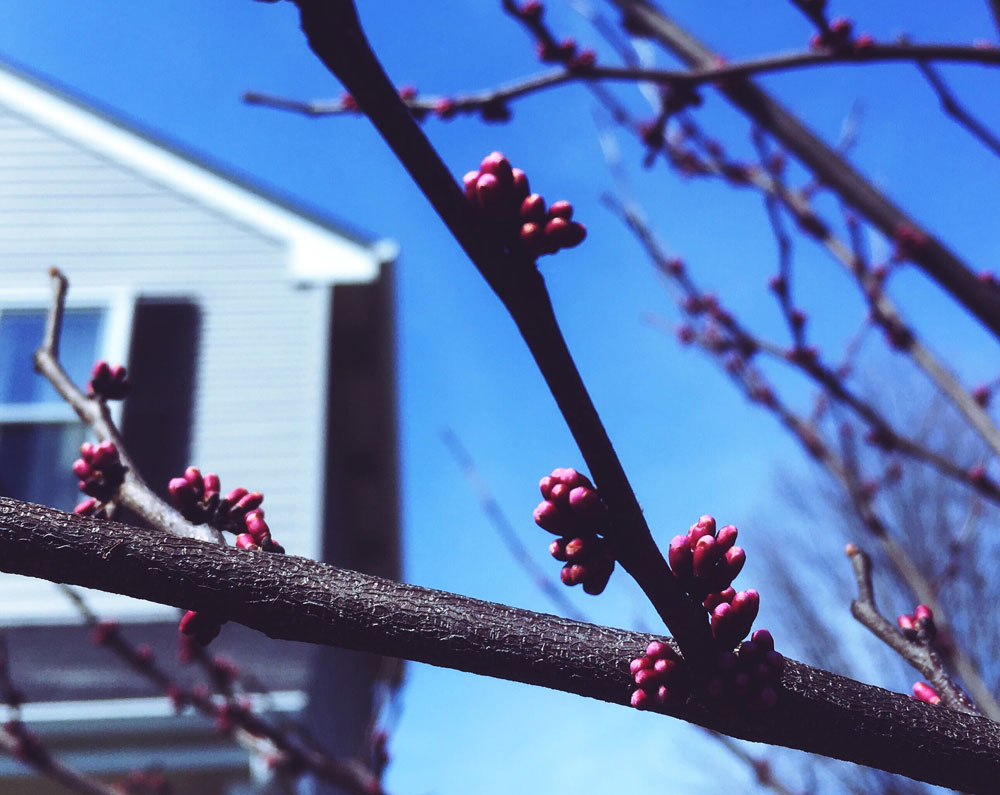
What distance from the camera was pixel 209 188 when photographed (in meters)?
9.23

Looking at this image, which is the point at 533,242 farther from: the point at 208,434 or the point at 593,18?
the point at 208,434

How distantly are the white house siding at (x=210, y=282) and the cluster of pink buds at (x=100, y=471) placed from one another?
21.2ft

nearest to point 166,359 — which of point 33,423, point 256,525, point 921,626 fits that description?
point 33,423

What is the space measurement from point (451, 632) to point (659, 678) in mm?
225

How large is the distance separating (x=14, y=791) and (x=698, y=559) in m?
6.98

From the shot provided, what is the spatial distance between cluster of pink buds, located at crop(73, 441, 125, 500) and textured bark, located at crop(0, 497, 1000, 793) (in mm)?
430

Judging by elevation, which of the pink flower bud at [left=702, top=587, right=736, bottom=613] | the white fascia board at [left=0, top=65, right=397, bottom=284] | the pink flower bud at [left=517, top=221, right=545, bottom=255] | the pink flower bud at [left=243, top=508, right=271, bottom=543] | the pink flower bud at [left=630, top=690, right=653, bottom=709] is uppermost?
the white fascia board at [left=0, top=65, right=397, bottom=284]

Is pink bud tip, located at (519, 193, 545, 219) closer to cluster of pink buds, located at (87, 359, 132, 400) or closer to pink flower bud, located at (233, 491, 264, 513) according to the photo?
pink flower bud, located at (233, 491, 264, 513)

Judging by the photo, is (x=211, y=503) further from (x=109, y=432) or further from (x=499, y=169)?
(x=499, y=169)

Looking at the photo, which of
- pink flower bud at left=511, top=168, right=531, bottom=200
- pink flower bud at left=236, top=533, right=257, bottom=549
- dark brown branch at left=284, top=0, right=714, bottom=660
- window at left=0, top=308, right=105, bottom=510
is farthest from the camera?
window at left=0, top=308, right=105, bottom=510

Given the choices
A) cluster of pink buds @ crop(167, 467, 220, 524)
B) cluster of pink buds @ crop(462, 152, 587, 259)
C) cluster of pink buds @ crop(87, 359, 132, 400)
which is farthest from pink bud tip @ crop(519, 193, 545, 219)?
cluster of pink buds @ crop(87, 359, 132, 400)

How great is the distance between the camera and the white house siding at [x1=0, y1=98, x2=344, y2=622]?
8008 mm

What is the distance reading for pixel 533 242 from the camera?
75 centimetres

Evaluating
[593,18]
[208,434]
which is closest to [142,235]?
[208,434]
